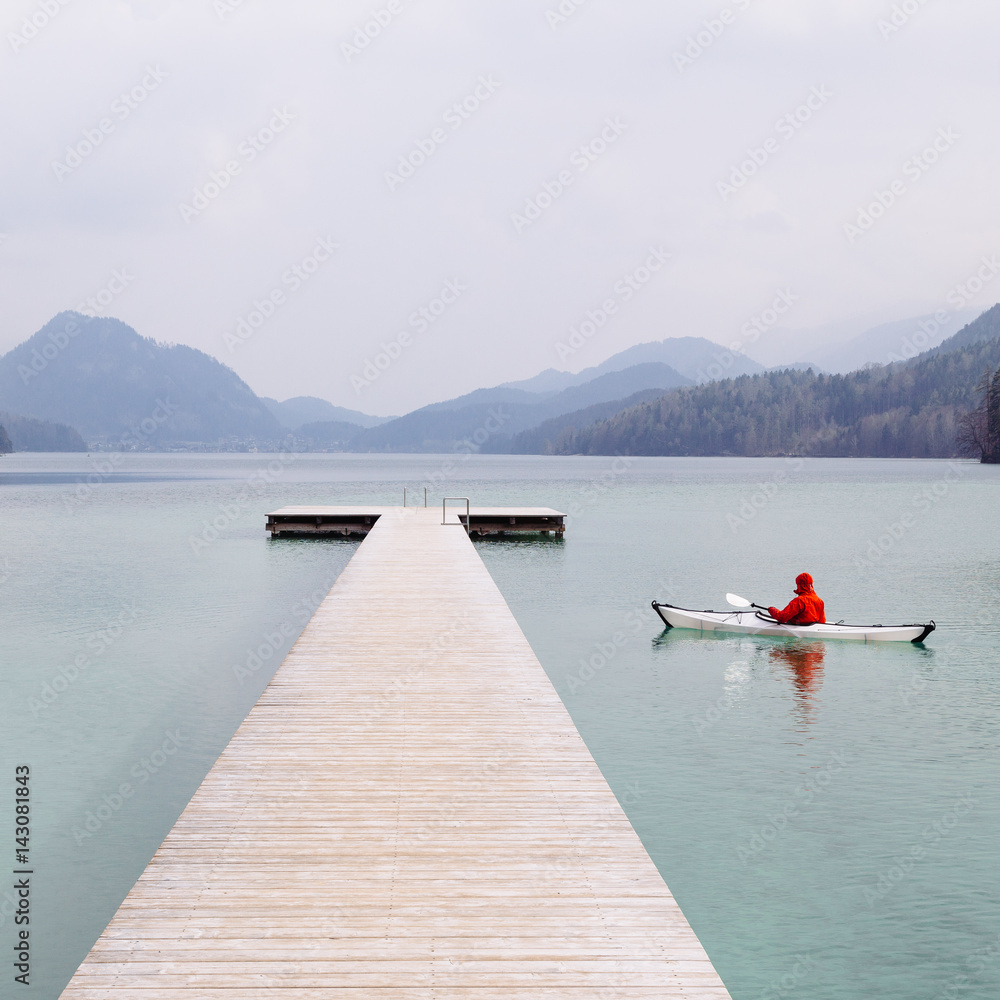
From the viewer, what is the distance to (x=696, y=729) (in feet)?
43.9

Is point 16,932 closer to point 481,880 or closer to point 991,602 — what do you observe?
point 481,880

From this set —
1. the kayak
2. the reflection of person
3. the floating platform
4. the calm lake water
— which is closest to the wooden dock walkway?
the calm lake water

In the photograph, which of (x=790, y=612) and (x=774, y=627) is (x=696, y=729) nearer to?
(x=774, y=627)

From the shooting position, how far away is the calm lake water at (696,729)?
7922 mm

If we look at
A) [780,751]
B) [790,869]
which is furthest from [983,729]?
[790,869]

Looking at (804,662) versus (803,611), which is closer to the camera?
(804,662)

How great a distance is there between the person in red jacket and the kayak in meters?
0.12

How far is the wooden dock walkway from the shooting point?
15.8 ft

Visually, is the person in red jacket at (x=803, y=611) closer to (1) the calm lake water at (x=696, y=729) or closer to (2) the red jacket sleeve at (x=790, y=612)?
(2) the red jacket sleeve at (x=790, y=612)

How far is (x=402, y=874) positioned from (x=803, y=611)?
15.3m

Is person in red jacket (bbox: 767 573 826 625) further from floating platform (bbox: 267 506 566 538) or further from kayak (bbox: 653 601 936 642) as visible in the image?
floating platform (bbox: 267 506 566 538)

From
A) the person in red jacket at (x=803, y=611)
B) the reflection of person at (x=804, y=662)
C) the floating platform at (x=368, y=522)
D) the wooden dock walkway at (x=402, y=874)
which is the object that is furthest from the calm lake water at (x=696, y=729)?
the floating platform at (x=368, y=522)

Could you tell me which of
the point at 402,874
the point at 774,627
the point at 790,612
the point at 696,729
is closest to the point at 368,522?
the point at 774,627

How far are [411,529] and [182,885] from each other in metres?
27.0
